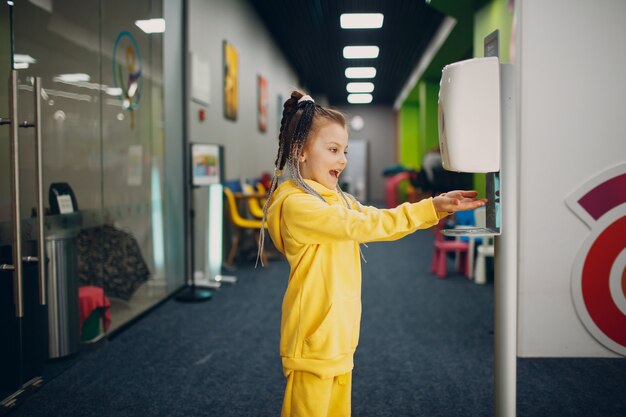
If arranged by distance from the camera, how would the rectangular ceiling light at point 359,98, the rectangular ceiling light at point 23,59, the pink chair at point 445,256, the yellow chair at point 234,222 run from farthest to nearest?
1. the rectangular ceiling light at point 359,98
2. the yellow chair at point 234,222
3. the pink chair at point 445,256
4. the rectangular ceiling light at point 23,59

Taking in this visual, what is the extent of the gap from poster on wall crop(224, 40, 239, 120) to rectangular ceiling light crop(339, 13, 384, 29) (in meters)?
2.42

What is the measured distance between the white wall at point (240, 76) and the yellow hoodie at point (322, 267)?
344 cm

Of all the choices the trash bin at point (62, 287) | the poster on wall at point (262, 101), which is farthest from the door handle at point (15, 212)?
the poster on wall at point (262, 101)

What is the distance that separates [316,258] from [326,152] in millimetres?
282

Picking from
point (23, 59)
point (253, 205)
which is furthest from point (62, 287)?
point (253, 205)

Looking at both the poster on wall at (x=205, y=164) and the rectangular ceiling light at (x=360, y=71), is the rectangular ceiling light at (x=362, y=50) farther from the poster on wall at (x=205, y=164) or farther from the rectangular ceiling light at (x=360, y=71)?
the rectangular ceiling light at (x=360, y=71)

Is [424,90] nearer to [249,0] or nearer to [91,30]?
[249,0]

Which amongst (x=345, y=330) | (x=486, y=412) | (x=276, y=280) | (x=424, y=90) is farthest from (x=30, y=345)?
(x=424, y=90)

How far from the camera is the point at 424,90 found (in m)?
11.0

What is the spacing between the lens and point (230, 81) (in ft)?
19.7

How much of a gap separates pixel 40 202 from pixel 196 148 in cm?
236

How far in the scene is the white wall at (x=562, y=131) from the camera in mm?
2623

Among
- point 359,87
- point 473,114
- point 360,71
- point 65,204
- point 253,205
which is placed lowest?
point 253,205

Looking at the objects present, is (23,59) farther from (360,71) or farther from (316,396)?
(360,71)
